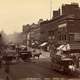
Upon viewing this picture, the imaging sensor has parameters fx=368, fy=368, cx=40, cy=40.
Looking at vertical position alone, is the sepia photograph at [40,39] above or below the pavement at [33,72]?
above

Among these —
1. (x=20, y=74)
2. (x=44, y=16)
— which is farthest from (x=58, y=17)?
(x=20, y=74)

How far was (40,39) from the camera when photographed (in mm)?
7707

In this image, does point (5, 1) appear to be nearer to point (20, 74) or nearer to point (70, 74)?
point (20, 74)

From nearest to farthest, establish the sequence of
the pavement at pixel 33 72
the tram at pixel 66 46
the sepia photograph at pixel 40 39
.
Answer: the pavement at pixel 33 72 < the sepia photograph at pixel 40 39 < the tram at pixel 66 46

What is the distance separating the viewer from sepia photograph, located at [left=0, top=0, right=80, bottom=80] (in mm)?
7430

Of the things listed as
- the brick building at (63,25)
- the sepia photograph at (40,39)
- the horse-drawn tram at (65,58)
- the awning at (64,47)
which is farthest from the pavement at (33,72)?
the brick building at (63,25)

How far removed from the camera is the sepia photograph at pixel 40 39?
743 cm

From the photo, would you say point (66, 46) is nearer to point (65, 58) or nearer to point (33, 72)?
point (65, 58)

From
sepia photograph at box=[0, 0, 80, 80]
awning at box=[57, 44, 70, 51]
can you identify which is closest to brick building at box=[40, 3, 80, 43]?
sepia photograph at box=[0, 0, 80, 80]

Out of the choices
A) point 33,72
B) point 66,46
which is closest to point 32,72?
point 33,72

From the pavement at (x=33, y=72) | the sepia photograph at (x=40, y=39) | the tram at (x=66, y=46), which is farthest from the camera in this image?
the tram at (x=66, y=46)

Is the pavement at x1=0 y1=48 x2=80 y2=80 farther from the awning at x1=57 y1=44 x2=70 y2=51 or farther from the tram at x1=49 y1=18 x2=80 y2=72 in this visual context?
the awning at x1=57 y1=44 x2=70 y2=51

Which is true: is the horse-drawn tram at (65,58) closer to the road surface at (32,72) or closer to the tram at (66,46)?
the tram at (66,46)

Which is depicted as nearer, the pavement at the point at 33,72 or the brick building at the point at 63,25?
the pavement at the point at 33,72
